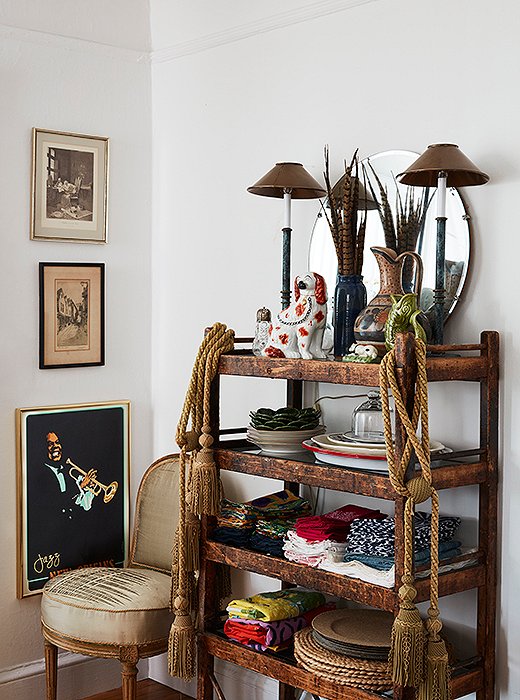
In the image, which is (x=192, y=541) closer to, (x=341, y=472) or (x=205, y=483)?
(x=205, y=483)

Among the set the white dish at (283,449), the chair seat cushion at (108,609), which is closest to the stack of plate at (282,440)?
the white dish at (283,449)

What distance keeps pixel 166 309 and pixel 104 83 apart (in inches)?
33.9

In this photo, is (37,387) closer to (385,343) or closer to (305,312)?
(305,312)

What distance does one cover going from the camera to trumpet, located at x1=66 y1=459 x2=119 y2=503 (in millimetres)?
3549

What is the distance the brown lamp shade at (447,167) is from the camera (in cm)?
246

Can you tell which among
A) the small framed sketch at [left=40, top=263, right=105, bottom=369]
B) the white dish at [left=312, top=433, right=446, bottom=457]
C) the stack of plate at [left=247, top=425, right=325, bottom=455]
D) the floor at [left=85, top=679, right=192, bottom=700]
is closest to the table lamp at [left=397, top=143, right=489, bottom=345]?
the white dish at [left=312, top=433, right=446, bottom=457]

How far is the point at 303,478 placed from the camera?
2566mm

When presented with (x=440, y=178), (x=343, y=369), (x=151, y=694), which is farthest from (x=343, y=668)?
(x=151, y=694)

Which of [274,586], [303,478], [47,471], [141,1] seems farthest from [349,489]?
[141,1]

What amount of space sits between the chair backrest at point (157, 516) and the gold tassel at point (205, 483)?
68 centimetres

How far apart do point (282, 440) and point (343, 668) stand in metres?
0.64

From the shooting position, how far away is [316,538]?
8.64ft

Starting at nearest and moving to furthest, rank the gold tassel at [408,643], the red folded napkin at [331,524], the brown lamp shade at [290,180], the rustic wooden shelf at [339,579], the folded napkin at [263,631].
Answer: the gold tassel at [408,643], the rustic wooden shelf at [339,579], the red folded napkin at [331,524], the folded napkin at [263,631], the brown lamp shade at [290,180]

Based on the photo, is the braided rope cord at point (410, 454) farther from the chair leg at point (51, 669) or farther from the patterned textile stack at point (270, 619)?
the chair leg at point (51, 669)
